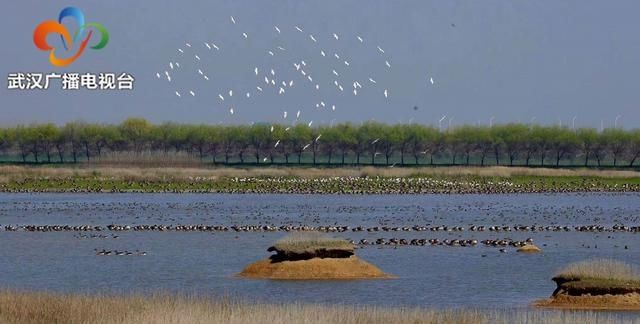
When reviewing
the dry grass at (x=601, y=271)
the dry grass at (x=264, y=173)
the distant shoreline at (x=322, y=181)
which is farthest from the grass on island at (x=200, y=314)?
the dry grass at (x=264, y=173)

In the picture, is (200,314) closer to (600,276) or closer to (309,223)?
(600,276)

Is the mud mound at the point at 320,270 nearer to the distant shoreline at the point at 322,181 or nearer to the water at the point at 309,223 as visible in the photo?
the water at the point at 309,223

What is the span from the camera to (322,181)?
12788cm

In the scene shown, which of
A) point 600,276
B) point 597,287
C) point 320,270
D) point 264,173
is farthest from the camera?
point 264,173

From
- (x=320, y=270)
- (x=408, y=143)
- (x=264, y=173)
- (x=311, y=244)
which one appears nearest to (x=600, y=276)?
(x=320, y=270)

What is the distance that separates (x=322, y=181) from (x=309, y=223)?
57397 millimetres

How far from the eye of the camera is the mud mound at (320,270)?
138 ft

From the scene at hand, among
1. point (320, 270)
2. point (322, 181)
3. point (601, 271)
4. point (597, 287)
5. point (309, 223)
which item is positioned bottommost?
point (309, 223)

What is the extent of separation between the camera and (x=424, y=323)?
88.9 ft

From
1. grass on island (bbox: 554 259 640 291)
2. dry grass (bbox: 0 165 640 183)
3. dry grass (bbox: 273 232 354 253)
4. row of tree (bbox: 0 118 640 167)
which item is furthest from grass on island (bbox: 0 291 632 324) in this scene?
row of tree (bbox: 0 118 640 167)

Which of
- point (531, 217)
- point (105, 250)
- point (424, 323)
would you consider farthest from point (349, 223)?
point (424, 323)

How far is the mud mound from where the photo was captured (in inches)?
1660

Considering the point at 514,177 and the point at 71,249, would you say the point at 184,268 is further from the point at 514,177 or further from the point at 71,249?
the point at 514,177

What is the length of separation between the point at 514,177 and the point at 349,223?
65.0 metres
